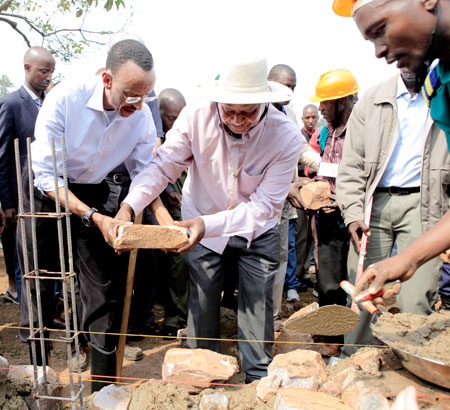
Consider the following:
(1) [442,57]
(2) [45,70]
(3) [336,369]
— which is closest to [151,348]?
(3) [336,369]

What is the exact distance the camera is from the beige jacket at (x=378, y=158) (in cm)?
289

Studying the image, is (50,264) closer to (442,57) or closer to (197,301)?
(197,301)

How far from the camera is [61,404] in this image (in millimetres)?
2609

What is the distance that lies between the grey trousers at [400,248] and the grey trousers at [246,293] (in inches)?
27.9

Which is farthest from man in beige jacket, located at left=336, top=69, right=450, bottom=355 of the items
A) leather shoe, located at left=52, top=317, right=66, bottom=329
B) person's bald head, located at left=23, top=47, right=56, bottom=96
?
person's bald head, located at left=23, top=47, right=56, bottom=96

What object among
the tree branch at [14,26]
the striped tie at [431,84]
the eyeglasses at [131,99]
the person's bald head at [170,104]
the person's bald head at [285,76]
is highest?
the tree branch at [14,26]

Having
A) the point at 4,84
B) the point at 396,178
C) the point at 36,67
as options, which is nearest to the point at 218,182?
the point at 396,178

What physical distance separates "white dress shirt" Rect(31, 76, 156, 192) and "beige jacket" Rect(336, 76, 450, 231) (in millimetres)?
1514

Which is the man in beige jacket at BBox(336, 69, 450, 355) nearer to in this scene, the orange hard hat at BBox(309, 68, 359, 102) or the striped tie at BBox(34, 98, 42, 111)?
the orange hard hat at BBox(309, 68, 359, 102)

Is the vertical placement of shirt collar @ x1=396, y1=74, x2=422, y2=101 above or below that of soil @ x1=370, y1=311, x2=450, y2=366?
above

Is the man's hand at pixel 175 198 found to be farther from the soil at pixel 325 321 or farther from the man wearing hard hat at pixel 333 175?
the soil at pixel 325 321

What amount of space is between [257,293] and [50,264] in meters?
1.34

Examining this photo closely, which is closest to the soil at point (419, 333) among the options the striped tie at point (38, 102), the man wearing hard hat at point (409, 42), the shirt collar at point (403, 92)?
the man wearing hard hat at point (409, 42)

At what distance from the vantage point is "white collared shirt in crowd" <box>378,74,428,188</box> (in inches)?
120
